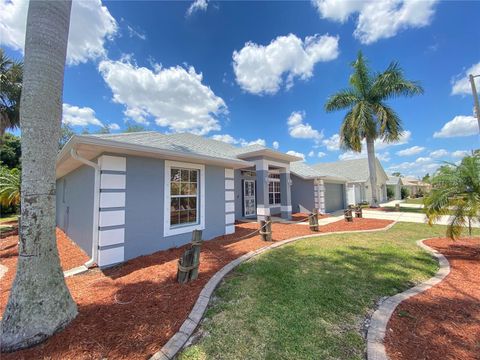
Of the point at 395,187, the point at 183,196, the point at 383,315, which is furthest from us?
the point at 395,187

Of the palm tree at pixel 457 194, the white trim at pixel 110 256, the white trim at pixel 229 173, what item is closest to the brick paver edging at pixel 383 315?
the palm tree at pixel 457 194

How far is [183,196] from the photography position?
23.9 feet

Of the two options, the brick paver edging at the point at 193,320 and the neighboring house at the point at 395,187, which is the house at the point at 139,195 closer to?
the brick paver edging at the point at 193,320

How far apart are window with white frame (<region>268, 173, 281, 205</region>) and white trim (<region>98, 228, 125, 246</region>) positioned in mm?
10528

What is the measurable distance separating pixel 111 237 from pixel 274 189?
11274 millimetres

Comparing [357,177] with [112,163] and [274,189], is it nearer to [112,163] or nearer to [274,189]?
[274,189]

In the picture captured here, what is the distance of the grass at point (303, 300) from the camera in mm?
2600

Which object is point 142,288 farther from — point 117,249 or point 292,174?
point 292,174

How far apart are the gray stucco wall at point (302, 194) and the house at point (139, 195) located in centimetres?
996

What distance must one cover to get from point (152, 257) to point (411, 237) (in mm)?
9901

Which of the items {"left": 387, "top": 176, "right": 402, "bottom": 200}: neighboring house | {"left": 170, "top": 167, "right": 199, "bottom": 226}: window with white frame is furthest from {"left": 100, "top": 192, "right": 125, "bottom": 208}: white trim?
{"left": 387, "top": 176, "right": 402, "bottom": 200}: neighboring house

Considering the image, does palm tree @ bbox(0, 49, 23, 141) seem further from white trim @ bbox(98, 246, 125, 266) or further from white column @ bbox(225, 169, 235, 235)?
white column @ bbox(225, 169, 235, 235)

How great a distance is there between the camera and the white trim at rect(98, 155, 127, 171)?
540 centimetres

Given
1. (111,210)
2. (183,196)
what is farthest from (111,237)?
(183,196)
